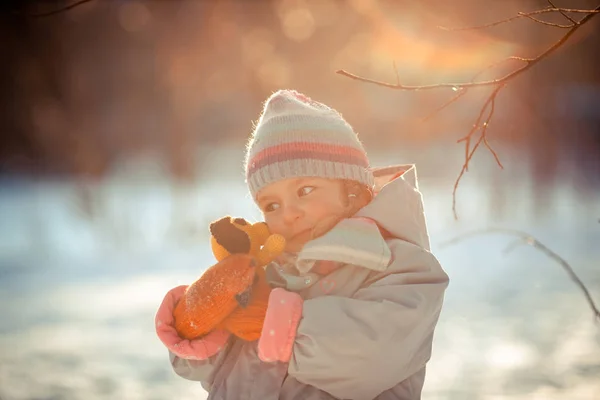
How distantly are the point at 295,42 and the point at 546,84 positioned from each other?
418 centimetres

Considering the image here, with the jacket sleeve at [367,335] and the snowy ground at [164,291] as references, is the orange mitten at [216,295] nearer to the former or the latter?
the jacket sleeve at [367,335]

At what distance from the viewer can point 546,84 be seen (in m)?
9.48

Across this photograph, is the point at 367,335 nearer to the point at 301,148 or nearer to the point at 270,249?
the point at 270,249

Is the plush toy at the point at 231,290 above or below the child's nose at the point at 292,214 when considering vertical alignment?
below

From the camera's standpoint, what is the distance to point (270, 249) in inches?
59.2

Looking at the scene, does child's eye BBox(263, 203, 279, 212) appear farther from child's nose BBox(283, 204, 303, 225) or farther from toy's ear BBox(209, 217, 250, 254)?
toy's ear BBox(209, 217, 250, 254)

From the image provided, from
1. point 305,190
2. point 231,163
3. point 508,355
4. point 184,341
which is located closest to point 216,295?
point 184,341

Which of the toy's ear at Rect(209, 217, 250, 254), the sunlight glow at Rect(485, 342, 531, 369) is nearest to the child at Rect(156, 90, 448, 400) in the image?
the toy's ear at Rect(209, 217, 250, 254)

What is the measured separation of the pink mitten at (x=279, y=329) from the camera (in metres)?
1.32

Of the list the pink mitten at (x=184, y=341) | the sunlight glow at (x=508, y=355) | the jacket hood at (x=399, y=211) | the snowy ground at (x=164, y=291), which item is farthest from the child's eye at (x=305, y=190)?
the sunlight glow at (x=508, y=355)

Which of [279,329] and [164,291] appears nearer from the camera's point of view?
[279,329]

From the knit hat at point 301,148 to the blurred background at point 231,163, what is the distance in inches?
26.9

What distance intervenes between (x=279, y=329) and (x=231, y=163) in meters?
8.41

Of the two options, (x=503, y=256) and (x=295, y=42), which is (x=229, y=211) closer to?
(x=503, y=256)
